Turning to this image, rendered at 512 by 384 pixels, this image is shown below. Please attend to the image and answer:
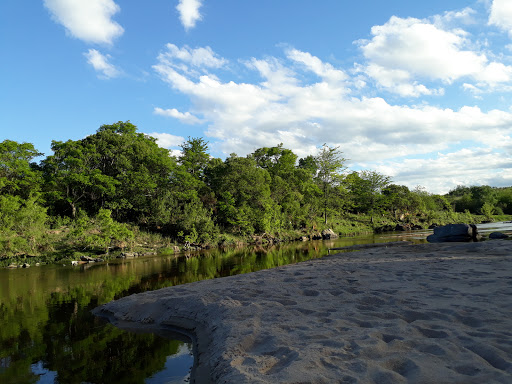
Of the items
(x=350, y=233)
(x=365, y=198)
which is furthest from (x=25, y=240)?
(x=365, y=198)

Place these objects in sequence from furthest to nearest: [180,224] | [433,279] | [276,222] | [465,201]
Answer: [465,201] → [276,222] → [180,224] → [433,279]

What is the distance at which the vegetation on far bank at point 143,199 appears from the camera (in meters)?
24.8

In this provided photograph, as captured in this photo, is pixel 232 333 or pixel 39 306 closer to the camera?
pixel 232 333

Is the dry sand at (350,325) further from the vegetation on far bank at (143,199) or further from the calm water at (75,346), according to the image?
the vegetation on far bank at (143,199)

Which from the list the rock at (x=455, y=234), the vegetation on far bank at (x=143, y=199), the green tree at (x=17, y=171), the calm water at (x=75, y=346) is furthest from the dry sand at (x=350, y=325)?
the green tree at (x=17, y=171)

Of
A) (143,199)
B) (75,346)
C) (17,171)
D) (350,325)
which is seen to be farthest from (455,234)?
(17,171)

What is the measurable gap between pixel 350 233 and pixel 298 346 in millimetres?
44206

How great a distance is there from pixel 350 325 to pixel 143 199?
114 feet

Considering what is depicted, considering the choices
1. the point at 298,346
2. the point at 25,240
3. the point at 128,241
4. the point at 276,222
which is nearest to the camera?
the point at 298,346

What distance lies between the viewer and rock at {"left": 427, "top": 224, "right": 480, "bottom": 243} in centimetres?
2052

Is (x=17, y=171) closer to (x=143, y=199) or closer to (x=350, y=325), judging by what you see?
(x=143, y=199)

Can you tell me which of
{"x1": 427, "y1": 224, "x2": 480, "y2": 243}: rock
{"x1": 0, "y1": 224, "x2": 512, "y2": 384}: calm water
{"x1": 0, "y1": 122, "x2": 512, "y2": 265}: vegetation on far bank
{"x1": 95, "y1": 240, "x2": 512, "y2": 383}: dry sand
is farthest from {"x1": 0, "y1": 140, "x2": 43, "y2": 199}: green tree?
{"x1": 427, "y1": 224, "x2": 480, "y2": 243}: rock

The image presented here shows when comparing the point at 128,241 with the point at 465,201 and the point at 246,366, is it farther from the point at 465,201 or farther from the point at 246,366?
the point at 465,201

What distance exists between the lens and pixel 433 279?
744 cm
